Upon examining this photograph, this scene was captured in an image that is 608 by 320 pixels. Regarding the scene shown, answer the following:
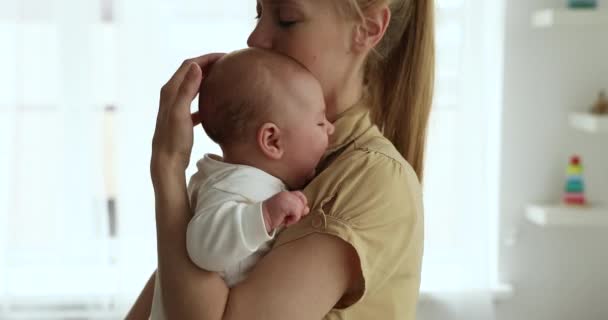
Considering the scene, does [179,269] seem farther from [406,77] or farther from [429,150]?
[429,150]

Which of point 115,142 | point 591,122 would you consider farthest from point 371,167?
point 115,142

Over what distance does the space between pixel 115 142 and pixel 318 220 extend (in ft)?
6.16

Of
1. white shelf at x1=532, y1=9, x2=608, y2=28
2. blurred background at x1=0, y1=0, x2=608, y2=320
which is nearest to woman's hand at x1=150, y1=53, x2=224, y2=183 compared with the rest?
blurred background at x1=0, y1=0, x2=608, y2=320

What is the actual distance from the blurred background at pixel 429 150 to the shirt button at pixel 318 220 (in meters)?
1.69

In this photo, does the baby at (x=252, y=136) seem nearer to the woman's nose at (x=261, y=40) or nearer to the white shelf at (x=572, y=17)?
the woman's nose at (x=261, y=40)

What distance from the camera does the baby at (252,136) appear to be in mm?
1032

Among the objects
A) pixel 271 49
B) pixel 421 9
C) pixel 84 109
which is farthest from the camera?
pixel 84 109

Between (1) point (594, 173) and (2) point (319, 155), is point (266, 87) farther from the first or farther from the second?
(1) point (594, 173)

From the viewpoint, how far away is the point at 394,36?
4.23 ft

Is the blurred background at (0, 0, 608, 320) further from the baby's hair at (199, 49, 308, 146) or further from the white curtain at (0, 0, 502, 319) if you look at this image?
the baby's hair at (199, 49, 308, 146)

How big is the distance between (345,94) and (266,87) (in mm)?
190

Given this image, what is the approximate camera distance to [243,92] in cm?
107

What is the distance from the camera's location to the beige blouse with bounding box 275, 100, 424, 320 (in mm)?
1048

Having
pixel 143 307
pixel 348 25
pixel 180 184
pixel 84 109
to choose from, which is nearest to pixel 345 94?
pixel 348 25
